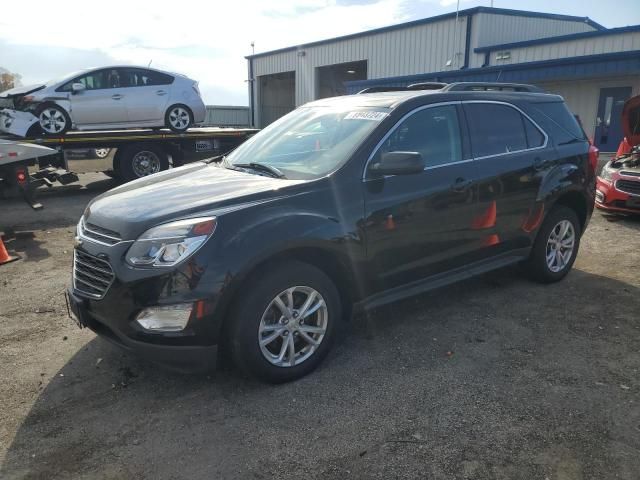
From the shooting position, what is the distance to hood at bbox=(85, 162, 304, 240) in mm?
3029

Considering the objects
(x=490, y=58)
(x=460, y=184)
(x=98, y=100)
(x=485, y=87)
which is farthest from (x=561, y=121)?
(x=490, y=58)

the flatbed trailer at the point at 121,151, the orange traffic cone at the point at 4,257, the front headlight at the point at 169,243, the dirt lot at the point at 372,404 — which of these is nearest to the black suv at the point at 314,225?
the front headlight at the point at 169,243

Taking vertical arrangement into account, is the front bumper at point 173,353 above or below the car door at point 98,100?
below

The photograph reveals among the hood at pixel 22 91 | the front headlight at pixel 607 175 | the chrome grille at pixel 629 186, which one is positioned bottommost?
the chrome grille at pixel 629 186

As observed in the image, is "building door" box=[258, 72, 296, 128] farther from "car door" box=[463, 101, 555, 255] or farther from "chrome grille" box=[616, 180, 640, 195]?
"car door" box=[463, 101, 555, 255]

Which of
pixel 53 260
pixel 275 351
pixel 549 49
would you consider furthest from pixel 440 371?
pixel 549 49

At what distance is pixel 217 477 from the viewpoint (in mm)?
2473

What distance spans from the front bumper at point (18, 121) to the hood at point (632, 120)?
11.3 m

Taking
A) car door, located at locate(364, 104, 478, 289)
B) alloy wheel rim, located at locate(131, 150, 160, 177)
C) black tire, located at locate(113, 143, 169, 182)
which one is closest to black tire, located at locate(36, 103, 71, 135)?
black tire, located at locate(113, 143, 169, 182)

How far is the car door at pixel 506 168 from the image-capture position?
4.25 m

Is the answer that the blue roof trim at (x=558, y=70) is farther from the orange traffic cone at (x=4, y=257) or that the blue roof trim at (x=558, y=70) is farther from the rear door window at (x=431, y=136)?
the orange traffic cone at (x=4, y=257)

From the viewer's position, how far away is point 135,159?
11.7 meters

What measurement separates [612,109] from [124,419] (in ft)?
56.7

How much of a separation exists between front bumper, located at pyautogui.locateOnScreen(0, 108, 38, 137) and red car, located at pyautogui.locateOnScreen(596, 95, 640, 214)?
426 inches
